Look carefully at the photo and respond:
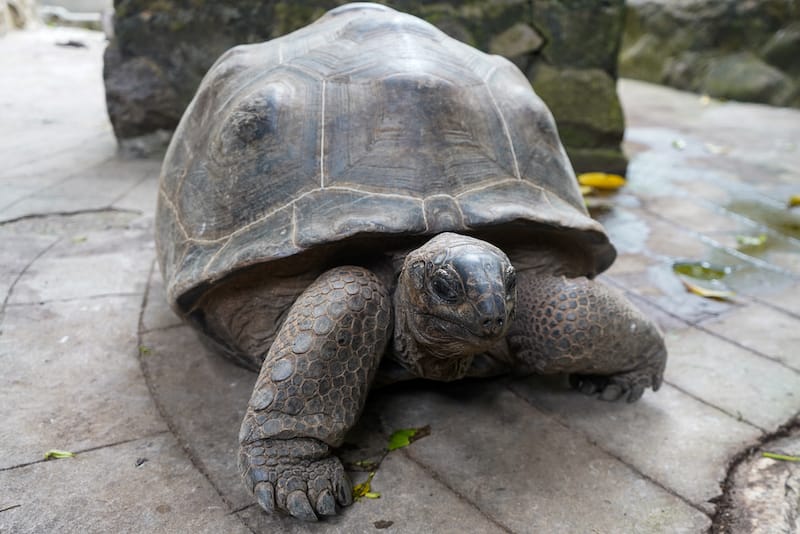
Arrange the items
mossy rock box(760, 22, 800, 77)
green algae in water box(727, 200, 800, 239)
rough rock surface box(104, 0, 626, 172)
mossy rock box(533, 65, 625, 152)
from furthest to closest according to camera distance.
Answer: mossy rock box(760, 22, 800, 77) < mossy rock box(533, 65, 625, 152) < rough rock surface box(104, 0, 626, 172) < green algae in water box(727, 200, 800, 239)

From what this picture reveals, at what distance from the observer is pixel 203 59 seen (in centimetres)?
526

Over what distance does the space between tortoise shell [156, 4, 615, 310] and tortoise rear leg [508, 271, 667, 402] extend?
23 cm

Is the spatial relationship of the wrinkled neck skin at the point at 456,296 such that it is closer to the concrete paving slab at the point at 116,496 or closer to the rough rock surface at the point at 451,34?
the concrete paving slab at the point at 116,496

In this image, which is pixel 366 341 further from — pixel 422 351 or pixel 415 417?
pixel 415 417

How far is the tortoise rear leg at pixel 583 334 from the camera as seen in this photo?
2.43m

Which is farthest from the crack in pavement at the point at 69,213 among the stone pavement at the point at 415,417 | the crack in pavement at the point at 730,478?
the crack in pavement at the point at 730,478

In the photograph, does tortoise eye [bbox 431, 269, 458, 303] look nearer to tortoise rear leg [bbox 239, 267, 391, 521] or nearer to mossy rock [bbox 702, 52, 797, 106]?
tortoise rear leg [bbox 239, 267, 391, 521]

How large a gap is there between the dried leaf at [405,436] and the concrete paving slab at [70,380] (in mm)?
769

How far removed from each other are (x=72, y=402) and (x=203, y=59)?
3.44m

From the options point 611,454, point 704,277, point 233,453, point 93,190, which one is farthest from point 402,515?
point 93,190

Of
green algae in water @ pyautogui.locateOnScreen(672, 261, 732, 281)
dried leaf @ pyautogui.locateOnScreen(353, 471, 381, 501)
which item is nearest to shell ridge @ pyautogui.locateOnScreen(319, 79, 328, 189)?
dried leaf @ pyautogui.locateOnScreen(353, 471, 381, 501)

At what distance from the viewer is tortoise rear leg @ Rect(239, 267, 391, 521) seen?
2.01 metres

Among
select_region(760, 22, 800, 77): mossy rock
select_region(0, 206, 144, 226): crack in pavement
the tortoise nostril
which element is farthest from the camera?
select_region(760, 22, 800, 77): mossy rock

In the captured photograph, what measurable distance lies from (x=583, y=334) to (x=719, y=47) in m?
8.23
